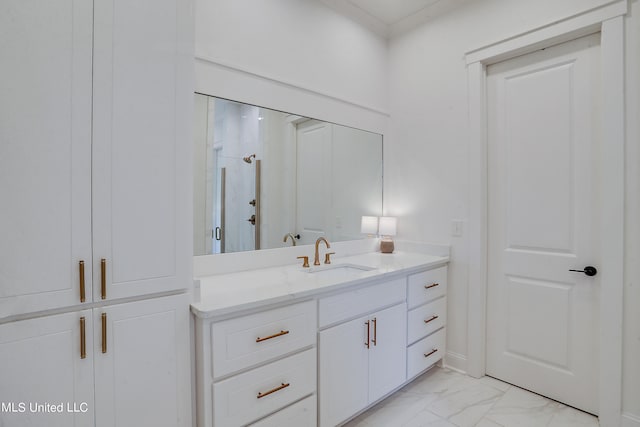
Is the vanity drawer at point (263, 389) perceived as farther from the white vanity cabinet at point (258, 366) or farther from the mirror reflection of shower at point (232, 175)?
the mirror reflection of shower at point (232, 175)

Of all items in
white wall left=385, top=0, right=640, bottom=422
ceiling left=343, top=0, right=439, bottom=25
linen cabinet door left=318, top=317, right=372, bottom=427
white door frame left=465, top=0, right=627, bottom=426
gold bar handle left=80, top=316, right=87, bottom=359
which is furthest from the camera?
ceiling left=343, top=0, right=439, bottom=25

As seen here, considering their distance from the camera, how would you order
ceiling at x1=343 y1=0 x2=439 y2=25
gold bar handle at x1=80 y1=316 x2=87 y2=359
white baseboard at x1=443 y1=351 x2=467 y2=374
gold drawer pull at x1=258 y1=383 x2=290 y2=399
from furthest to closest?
ceiling at x1=343 y1=0 x2=439 y2=25
white baseboard at x1=443 y1=351 x2=467 y2=374
gold drawer pull at x1=258 y1=383 x2=290 y2=399
gold bar handle at x1=80 y1=316 x2=87 y2=359

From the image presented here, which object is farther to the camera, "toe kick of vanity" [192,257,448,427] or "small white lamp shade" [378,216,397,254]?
"small white lamp shade" [378,216,397,254]

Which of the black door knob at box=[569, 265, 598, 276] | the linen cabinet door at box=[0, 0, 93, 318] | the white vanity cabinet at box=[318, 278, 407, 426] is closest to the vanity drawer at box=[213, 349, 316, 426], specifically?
the white vanity cabinet at box=[318, 278, 407, 426]

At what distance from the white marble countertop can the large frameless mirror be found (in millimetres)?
214

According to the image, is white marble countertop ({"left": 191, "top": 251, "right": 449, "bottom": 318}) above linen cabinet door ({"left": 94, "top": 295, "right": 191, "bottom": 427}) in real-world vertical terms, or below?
above

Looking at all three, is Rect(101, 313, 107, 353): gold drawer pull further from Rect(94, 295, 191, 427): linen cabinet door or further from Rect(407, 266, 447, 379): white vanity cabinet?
Rect(407, 266, 447, 379): white vanity cabinet

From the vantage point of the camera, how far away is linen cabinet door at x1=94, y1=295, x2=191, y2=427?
3.65ft

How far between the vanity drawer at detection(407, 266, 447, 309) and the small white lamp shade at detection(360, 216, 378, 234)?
62cm

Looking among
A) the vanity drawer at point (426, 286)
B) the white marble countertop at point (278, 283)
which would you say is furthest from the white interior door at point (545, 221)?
the white marble countertop at point (278, 283)

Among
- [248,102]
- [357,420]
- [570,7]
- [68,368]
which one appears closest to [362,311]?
[357,420]

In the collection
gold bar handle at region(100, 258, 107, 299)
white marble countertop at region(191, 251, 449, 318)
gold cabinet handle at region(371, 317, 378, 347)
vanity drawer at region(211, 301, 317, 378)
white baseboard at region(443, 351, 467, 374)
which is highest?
gold bar handle at region(100, 258, 107, 299)

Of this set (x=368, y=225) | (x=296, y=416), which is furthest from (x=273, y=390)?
(x=368, y=225)

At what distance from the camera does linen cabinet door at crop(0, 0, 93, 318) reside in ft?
3.16
